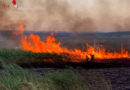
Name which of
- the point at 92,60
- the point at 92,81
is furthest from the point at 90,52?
the point at 92,81

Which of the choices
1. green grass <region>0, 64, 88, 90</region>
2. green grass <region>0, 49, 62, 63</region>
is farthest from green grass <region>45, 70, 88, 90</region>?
green grass <region>0, 49, 62, 63</region>

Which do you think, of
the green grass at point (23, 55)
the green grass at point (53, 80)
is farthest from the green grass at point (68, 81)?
the green grass at point (23, 55)

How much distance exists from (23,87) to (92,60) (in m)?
10.1

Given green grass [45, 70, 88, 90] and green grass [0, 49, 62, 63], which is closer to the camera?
green grass [45, 70, 88, 90]

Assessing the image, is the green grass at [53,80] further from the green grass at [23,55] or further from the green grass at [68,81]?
the green grass at [23,55]

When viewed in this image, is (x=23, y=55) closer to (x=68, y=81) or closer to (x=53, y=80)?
(x=53, y=80)

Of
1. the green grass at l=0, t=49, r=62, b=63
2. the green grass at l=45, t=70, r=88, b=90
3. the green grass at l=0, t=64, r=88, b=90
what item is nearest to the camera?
the green grass at l=0, t=64, r=88, b=90

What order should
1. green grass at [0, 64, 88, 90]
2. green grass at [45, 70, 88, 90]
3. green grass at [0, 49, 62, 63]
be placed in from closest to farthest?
green grass at [0, 64, 88, 90] < green grass at [45, 70, 88, 90] < green grass at [0, 49, 62, 63]

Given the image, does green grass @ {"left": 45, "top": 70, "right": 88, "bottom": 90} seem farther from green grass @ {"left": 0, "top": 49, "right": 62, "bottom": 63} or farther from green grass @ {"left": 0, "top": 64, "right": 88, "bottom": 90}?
green grass @ {"left": 0, "top": 49, "right": 62, "bottom": 63}

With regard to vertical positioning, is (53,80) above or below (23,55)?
above

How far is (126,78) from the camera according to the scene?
9.37 metres

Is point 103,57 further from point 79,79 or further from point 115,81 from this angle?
point 79,79

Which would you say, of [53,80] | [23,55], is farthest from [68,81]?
[23,55]

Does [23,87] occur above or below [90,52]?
above
